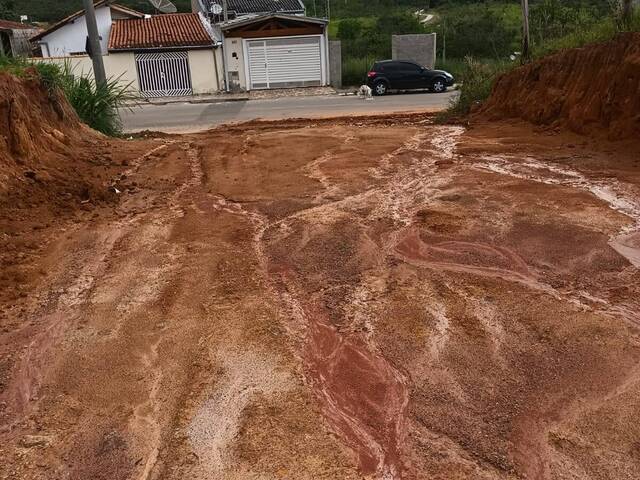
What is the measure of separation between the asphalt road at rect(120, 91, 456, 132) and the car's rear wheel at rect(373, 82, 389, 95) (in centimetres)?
55

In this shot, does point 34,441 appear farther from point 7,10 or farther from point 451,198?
point 7,10

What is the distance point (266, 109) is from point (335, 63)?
850 centimetres

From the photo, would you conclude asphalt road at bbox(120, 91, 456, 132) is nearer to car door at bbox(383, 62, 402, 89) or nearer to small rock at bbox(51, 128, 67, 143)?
car door at bbox(383, 62, 402, 89)

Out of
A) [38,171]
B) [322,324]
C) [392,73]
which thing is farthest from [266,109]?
[322,324]

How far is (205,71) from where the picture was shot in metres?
28.8

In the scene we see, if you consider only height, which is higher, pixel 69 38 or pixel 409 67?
pixel 69 38

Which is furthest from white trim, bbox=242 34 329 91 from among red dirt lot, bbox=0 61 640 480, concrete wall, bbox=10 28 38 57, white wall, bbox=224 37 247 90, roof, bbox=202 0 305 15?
red dirt lot, bbox=0 61 640 480

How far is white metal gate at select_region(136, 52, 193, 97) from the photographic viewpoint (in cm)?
2855

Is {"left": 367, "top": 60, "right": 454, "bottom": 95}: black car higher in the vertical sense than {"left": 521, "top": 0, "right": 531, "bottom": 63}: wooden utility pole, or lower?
lower

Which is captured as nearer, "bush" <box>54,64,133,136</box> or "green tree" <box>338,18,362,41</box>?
"bush" <box>54,64,133,136</box>

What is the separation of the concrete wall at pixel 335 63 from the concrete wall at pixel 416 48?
3086 mm

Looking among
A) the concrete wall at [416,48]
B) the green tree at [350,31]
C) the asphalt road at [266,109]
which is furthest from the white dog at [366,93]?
the green tree at [350,31]

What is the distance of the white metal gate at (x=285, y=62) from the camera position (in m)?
28.9

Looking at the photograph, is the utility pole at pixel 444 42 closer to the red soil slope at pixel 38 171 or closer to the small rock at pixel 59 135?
the red soil slope at pixel 38 171
